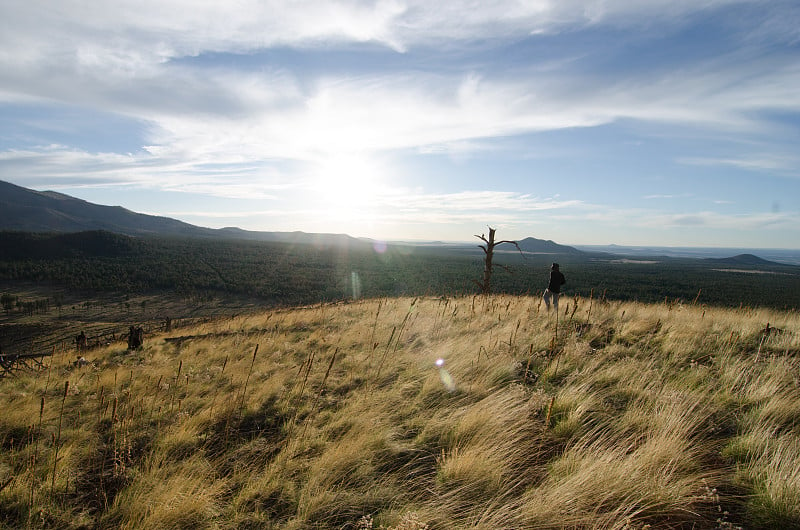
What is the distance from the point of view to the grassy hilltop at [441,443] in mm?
2377

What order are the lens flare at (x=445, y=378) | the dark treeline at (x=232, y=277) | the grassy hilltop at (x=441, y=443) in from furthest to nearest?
the dark treeline at (x=232, y=277)
the lens flare at (x=445, y=378)
the grassy hilltop at (x=441, y=443)

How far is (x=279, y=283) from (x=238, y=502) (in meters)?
49.6

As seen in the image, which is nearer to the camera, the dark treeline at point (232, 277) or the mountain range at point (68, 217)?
the dark treeline at point (232, 277)

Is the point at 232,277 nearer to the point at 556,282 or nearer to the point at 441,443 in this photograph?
the point at 556,282

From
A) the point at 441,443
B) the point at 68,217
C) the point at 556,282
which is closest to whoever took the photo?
the point at 441,443

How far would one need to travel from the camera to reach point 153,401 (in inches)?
176

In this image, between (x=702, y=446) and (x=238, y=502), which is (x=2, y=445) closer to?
(x=238, y=502)

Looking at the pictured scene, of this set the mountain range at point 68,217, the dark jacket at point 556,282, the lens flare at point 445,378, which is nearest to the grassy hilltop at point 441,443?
the lens flare at point 445,378

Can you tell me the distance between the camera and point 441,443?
3.24m

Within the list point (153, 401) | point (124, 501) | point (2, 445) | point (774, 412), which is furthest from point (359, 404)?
point (774, 412)

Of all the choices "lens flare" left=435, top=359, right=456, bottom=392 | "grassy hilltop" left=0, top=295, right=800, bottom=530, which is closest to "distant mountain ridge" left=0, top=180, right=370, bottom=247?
"grassy hilltop" left=0, top=295, right=800, bottom=530

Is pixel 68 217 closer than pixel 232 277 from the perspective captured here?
No

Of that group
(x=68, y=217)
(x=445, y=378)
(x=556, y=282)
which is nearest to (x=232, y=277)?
(x=556, y=282)

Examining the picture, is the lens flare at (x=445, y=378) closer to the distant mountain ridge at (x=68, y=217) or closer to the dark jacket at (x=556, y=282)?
the dark jacket at (x=556, y=282)
